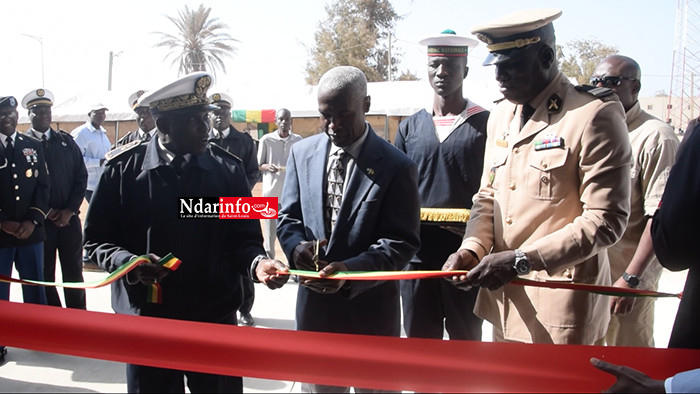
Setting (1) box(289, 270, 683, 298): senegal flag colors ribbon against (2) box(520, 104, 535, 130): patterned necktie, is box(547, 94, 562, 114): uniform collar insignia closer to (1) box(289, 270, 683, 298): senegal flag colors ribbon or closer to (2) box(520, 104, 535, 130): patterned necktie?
(2) box(520, 104, 535, 130): patterned necktie

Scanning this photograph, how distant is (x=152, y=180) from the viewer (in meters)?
2.51

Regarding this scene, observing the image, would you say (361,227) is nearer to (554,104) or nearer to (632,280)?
(554,104)

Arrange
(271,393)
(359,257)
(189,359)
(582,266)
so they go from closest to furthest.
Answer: (189,359)
(582,266)
(359,257)
(271,393)

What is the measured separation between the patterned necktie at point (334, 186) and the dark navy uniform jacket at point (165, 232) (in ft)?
1.23

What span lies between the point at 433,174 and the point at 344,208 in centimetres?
98

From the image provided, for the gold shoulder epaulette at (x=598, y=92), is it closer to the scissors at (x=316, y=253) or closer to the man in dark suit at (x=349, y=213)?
the man in dark suit at (x=349, y=213)

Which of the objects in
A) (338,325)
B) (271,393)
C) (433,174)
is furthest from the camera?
(271,393)

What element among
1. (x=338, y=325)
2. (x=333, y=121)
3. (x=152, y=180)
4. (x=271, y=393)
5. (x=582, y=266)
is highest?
(x=333, y=121)

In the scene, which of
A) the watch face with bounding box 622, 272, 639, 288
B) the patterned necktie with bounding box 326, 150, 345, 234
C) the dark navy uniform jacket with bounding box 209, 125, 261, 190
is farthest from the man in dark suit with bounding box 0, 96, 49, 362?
the watch face with bounding box 622, 272, 639, 288

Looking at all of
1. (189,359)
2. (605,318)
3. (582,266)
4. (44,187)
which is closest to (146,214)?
(189,359)

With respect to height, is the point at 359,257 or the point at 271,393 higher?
the point at 359,257

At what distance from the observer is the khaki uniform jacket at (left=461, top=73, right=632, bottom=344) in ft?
7.02

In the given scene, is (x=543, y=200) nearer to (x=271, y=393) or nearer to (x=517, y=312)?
(x=517, y=312)

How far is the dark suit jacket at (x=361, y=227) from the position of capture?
2.59m
